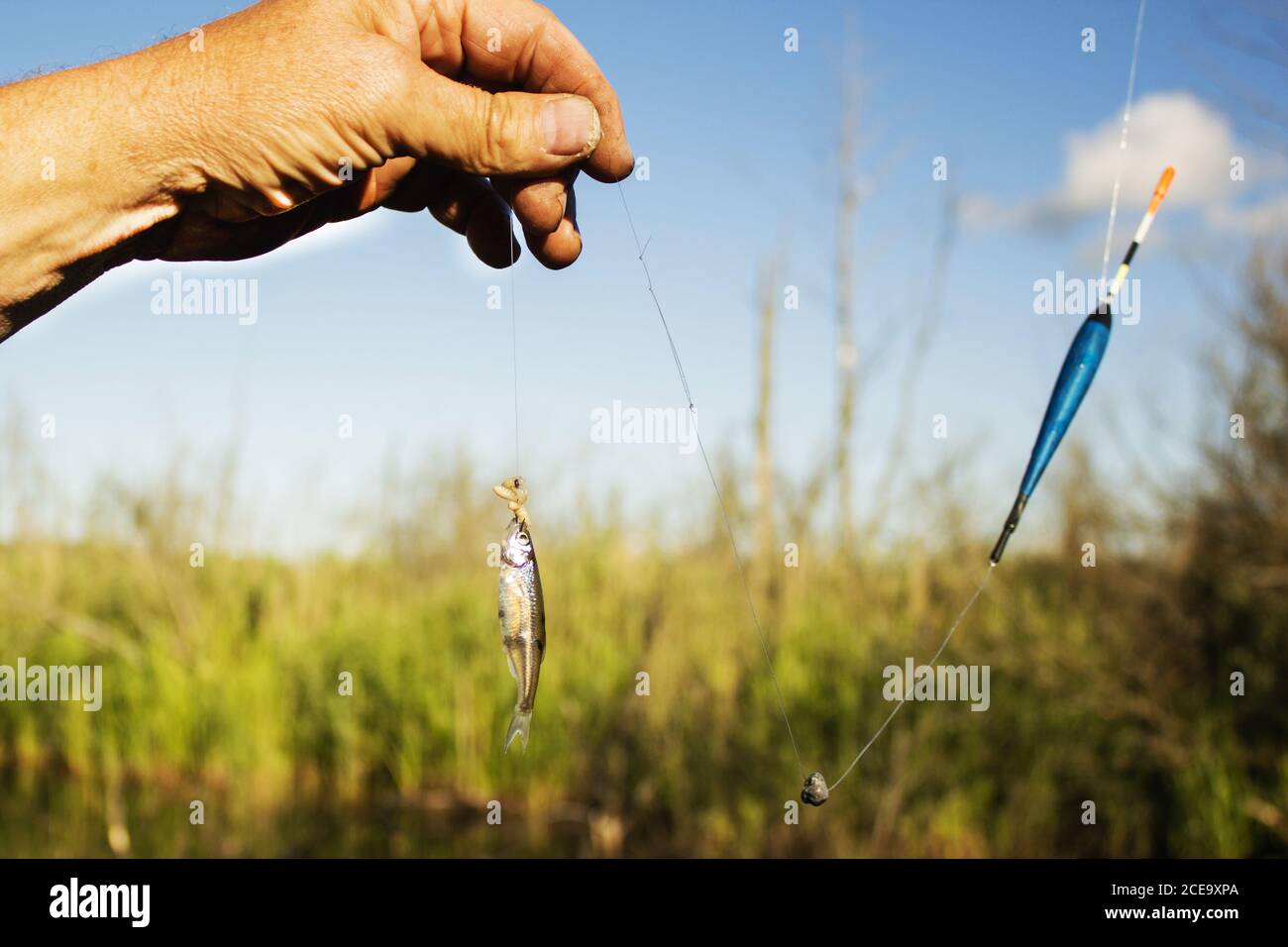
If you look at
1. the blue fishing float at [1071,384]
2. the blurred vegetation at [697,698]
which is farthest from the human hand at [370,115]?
the blurred vegetation at [697,698]

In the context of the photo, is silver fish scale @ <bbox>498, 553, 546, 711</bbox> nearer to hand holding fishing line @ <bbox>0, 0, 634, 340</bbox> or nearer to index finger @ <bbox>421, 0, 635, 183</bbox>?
hand holding fishing line @ <bbox>0, 0, 634, 340</bbox>

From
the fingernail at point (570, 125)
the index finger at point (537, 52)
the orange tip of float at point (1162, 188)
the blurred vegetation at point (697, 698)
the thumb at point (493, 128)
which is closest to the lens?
the orange tip of float at point (1162, 188)

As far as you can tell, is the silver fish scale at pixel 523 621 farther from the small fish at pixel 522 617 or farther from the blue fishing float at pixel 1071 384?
the blue fishing float at pixel 1071 384

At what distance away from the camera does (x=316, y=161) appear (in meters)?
2.32

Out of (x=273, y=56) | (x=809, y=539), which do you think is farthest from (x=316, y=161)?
(x=809, y=539)

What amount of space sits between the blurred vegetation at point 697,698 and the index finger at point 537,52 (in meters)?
6.28

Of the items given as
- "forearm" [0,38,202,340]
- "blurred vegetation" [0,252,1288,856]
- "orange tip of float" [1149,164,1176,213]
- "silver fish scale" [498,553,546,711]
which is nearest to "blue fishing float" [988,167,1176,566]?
"orange tip of float" [1149,164,1176,213]

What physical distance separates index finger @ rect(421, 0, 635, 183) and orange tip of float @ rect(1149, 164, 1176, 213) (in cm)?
140

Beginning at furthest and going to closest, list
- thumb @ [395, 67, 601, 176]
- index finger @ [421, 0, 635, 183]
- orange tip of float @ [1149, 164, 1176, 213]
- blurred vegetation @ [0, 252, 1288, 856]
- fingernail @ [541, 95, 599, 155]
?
blurred vegetation @ [0, 252, 1288, 856] < index finger @ [421, 0, 635, 183] < fingernail @ [541, 95, 599, 155] < thumb @ [395, 67, 601, 176] < orange tip of float @ [1149, 164, 1176, 213]

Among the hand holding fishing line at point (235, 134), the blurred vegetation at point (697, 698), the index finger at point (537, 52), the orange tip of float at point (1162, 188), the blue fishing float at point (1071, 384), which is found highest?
the index finger at point (537, 52)

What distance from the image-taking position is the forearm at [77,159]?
6.89 feet

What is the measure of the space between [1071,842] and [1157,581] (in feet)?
7.67

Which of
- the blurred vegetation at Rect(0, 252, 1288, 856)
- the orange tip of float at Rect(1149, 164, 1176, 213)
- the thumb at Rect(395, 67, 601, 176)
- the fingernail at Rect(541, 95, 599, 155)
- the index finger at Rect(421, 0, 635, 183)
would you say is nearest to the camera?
the orange tip of float at Rect(1149, 164, 1176, 213)

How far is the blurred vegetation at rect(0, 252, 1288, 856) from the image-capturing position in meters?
7.59
